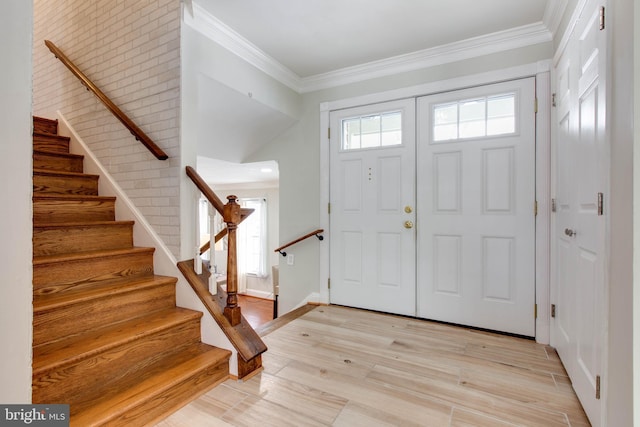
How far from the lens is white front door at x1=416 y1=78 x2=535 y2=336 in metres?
2.33

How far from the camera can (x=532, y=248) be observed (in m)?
2.30

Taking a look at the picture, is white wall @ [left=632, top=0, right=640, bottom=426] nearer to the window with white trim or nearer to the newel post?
the newel post

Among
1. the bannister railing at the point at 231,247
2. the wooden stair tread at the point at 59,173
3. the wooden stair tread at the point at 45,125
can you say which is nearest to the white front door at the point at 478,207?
the bannister railing at the point at 231,247

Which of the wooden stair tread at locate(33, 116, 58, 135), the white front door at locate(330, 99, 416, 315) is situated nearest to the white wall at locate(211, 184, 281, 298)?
the white front door at locate(330, 99, 416, 315)

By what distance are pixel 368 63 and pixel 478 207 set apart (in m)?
1.62

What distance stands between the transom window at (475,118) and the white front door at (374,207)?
243 mm

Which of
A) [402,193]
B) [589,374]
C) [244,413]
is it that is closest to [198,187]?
[244,413]

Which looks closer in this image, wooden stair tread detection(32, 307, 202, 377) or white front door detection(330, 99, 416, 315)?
wooden stair tread detection(32, 307, 202, 377)

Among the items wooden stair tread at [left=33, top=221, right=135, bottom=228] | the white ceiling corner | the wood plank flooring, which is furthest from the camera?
the wood plank flooring

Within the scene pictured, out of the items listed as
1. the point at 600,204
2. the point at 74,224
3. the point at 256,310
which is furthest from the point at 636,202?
the point at 256,310

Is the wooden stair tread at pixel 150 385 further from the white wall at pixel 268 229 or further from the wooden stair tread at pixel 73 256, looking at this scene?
the white wall at pixel 268 229

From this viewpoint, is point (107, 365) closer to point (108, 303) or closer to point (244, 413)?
point (108, 303)

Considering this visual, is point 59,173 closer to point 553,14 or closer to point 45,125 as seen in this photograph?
point 45,125

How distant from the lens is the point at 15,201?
838 mm
